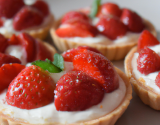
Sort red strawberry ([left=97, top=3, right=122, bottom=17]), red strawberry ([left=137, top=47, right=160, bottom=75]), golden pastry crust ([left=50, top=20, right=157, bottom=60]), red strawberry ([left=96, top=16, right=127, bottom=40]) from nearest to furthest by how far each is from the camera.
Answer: red strawberry ([left=137, top=47, right=160, bottom=75]) → golden pastry crust ([left=50, top=20, right=157, bottom=60]) → red strawberry ([left=96, top=16, right=127, bottom=40]) → red strawberry ([left=97, top=3, right=122, bottom=17])

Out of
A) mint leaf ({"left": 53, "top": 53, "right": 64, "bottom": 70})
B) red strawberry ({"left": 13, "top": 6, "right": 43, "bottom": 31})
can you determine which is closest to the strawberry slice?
red strawberry ({"left": 13, "top": 6, "right": 43, "bottom": 31})

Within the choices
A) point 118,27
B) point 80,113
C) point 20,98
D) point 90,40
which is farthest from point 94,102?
point 118,27

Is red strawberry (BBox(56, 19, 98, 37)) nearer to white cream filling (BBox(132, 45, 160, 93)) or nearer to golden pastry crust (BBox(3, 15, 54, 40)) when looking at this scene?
golden pastry crust (BBox(3, 15, 54, 40))

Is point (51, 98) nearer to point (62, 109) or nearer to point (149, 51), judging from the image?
point (62, 109)

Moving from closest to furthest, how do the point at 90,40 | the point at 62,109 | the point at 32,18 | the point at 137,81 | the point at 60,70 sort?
the point at 62,109 < the point at 60,70 < the point at 137,81 < the point at 90,40 < the point at 32,18

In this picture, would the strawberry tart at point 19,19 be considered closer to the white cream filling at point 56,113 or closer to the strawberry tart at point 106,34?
the strawberry tart at point 106,34

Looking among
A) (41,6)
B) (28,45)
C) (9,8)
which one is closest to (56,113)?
(28,45)

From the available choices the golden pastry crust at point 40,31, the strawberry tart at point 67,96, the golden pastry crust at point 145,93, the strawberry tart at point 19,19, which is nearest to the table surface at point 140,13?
the golden pastry crust at point 145,93

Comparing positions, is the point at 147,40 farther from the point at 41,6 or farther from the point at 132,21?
the point at 41,6
